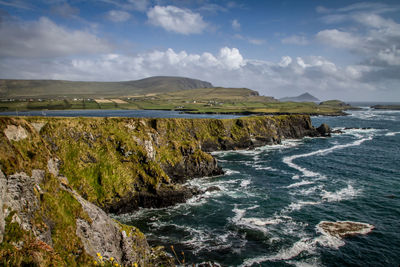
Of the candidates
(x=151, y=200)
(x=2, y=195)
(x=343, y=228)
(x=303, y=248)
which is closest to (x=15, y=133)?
(x=2, y=195)

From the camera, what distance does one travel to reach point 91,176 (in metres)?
42.8

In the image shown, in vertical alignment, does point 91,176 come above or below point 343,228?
above

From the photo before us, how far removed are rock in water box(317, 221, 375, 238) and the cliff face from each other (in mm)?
23168

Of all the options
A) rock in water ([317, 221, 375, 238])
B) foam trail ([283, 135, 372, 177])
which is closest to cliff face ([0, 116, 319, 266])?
foam trail ([283, 135, 372, 177])

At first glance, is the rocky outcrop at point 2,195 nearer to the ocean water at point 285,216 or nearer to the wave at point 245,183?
the ocean water at point 285,216

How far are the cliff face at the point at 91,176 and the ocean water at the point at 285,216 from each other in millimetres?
4962

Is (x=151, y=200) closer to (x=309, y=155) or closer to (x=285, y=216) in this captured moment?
(x=285, y=216)

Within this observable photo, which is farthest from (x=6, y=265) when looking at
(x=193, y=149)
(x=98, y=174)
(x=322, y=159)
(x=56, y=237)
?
(x=322, y=159)

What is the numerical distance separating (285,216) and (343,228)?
26.4ft

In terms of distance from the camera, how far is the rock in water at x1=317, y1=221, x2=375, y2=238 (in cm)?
3319

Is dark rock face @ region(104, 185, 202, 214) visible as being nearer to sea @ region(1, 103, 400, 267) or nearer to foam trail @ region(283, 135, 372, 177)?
sea @ region(1, 103, 400, 267)

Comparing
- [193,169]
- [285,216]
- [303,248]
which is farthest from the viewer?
[193,169]

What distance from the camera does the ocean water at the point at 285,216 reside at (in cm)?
2888

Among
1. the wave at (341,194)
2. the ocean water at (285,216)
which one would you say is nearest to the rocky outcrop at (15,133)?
the ocean water at (285,216)
